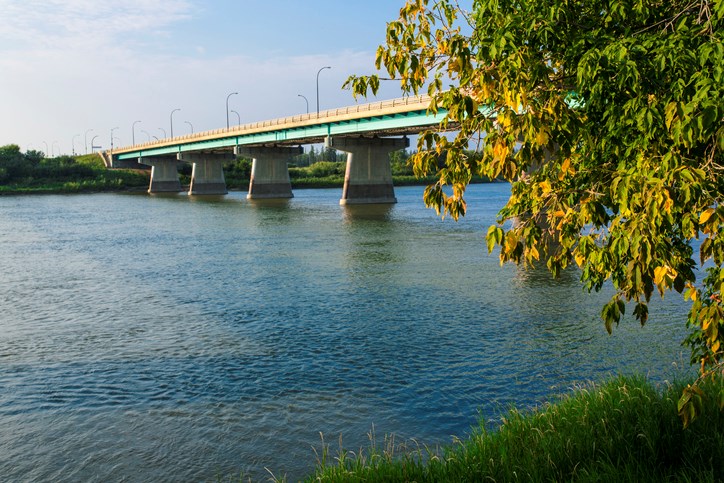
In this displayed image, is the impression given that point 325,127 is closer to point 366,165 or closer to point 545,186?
point 366,165

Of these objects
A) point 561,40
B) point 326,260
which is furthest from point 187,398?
point 326,260

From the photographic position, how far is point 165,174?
14162 cm

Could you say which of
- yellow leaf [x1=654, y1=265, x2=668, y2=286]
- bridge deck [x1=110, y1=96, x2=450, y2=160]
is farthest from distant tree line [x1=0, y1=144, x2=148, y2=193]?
yellow leaf [x1=654, y1=265, x2=668, y2=286]

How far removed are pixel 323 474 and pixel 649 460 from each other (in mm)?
3854

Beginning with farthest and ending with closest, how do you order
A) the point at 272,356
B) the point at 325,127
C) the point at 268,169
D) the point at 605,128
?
the point at 268,169 < the point at 325,127 < the point at 272,356 < the point at 605,128

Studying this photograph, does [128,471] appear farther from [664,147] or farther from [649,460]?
[664,147]

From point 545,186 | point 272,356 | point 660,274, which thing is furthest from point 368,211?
point 660,274

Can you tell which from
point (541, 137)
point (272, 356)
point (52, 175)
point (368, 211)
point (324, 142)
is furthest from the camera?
point (52, 175)

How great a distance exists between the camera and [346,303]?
75.8 ft

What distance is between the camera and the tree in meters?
A: 5.81

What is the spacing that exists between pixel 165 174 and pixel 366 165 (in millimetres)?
73563

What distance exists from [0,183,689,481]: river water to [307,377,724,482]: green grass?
1653mm

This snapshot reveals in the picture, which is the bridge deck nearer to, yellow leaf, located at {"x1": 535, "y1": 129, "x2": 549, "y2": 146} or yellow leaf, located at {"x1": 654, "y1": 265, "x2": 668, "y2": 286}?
yellow leaf, located at {"x1": 535, "y1": 129, "x2": 549, "y2": 146}

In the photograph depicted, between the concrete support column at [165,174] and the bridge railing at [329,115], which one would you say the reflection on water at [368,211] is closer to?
the bridge railing at [329,115]
